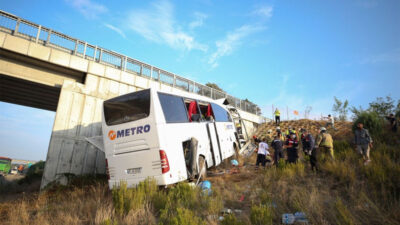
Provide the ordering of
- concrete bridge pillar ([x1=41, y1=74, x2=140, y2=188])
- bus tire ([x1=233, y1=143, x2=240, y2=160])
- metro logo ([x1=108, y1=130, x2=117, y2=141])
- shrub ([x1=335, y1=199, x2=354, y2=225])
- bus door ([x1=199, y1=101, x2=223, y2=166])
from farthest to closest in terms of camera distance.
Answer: bus tire ([x1=233, y1=143, x2=240, y2=160])
concrete bridge pillar ([x1=41, y1=74, x2=140, y2=188])
bus door ([x1=199, y1=101, x2=223, y2=166])
metro logo ([x1=108, y1=130, x2=117, y2=141])
shrub ([x1=335, y1=199, x2=354, y2=225])

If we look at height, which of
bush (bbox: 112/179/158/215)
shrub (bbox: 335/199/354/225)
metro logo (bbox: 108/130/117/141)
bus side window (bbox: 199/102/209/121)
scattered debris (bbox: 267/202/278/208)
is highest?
bus side window (bbox: 199/102/209/121)

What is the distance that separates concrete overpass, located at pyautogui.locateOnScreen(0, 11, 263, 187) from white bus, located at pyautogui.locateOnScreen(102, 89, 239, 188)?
Result: 5.62m

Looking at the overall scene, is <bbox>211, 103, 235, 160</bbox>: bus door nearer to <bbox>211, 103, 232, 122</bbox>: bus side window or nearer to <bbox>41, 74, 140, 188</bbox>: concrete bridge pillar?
<bbox>211, 103, 232, 122</bbox>: bus side window

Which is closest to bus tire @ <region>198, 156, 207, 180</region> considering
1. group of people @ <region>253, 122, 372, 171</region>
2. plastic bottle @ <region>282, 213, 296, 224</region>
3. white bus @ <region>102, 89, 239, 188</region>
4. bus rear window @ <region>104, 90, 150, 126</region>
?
white bus @ <region>102, 89, 239, 188</region>

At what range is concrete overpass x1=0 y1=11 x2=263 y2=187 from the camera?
11.4 m

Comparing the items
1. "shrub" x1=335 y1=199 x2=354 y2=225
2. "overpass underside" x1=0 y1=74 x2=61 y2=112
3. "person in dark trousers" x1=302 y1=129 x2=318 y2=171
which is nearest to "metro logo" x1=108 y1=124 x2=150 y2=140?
"shrub" x1=335 y1=199 x2=354 y2=225

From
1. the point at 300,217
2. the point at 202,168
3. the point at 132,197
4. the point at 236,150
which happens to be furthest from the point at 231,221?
the point at 236,150

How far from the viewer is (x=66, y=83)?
12219 mm

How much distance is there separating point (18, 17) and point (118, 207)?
1157cm

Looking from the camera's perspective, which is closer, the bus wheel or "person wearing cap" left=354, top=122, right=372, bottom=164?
the bus wheel

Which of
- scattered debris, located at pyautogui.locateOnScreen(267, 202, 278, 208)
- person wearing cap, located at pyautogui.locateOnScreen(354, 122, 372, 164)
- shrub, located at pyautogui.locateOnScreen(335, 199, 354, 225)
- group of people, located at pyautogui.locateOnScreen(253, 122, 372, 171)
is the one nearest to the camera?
shrub, located at pyautogui.locateOnScreen(335, 199, 354, 225)

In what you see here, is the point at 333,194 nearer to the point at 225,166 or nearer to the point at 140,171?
the point at 140,171

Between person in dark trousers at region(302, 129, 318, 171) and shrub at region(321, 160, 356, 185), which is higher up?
person in dark trousers at region(302, 129, 318, 171)

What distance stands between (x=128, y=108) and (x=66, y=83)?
23.1ft
